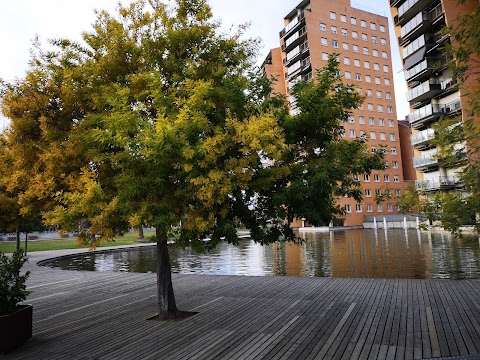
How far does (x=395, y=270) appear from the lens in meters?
18.0

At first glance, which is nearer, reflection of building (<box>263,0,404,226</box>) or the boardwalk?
the boardwalk

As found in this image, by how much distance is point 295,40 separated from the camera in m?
73.4

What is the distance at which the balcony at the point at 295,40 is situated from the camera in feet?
236

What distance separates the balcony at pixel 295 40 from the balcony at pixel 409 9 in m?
21.0

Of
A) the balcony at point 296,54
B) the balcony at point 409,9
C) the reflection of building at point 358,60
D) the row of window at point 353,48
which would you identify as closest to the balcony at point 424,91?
the balcony at point 409,9

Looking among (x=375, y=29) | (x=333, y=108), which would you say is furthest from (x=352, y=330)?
(x=375, y=29)

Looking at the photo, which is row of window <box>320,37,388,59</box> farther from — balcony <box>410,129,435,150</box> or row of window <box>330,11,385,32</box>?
balcony <box>410,129,435,150</box>

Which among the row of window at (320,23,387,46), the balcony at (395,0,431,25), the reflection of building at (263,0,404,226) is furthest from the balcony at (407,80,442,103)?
the row of window at (320,23,387,46)

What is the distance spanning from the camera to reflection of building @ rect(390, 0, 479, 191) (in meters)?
48.9

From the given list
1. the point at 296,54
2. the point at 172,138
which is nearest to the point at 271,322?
the point at 172,138

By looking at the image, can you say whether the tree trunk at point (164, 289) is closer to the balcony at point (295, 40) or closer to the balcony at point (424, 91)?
the balcony at point (424, 91)

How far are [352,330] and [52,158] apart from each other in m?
7.75

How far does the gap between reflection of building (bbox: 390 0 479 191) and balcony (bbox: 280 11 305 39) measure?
774 inches

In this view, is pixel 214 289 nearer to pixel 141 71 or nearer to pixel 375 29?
pixel 141 71
